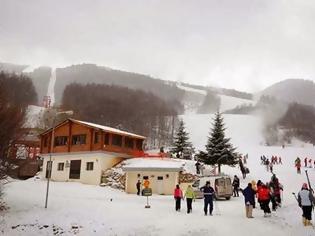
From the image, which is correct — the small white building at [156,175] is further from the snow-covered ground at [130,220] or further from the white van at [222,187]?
the snow-covered ground at [130,220]

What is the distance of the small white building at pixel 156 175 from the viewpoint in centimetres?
3597

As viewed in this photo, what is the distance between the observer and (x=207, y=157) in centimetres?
3984

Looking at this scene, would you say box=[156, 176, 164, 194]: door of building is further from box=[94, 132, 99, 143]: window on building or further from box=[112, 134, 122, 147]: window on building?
box=[94, 132, 99, 143]: window on building

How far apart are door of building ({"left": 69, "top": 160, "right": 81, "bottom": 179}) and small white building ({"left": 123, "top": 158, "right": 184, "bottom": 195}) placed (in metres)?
6.51

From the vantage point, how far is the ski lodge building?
1575 inches

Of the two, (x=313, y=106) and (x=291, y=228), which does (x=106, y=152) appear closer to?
(x=291, y=228)

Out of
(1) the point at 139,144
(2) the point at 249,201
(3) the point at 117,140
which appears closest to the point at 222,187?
(2) the point at 249,201

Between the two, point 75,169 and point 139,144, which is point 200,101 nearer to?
point 139,144

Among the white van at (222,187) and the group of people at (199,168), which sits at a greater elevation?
the group of people at (199,168)

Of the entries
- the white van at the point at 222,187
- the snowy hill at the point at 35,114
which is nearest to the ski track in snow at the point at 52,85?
the snowy hill at the point at 35,114

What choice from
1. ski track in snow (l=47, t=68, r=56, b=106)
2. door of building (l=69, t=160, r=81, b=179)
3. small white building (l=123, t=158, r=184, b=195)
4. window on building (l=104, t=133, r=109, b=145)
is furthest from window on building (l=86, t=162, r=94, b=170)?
ski track in snow (l=47, t=68, r=56, b=106)

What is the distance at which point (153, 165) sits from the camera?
37.3m

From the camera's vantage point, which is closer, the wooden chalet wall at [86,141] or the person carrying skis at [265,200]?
the person carrying skis at [265,200]

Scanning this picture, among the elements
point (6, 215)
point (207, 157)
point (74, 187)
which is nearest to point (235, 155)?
point (207, 157)
